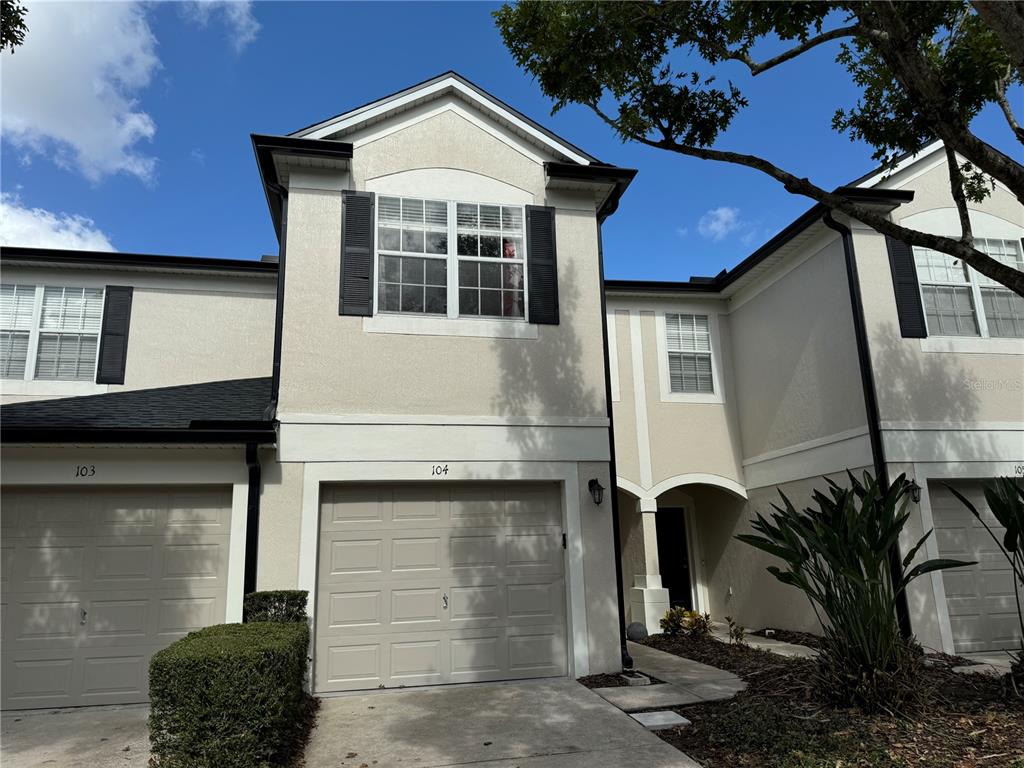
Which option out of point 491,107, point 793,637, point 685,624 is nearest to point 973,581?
point 793,637

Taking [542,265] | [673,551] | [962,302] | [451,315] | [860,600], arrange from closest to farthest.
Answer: [860,600] → [451,315] → [542,265] → [962,302] → [673,551]

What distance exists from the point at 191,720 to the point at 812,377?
33.3 feet

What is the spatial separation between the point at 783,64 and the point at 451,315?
4703mm

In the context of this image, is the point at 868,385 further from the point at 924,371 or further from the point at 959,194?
the point at 959,194

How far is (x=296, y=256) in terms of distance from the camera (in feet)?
29.4

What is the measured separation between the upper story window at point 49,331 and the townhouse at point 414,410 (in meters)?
0.04

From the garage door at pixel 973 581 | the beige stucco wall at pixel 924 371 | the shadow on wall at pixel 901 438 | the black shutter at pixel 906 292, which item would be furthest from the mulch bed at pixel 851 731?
the black shutter at pixel 906 292

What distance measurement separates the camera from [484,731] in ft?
21.6

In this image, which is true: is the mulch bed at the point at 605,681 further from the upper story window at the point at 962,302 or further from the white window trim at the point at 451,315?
the upper story window at the point at 962,302

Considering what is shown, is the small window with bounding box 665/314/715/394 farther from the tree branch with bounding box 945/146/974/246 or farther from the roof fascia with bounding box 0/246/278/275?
the roof fascia with bounding box 0/246/278/275

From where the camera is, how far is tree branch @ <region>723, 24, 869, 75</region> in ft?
20.7

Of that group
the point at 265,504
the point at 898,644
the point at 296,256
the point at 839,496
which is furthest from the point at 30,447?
the point at 898,644

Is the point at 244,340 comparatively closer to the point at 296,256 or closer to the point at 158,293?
the point at 158,293

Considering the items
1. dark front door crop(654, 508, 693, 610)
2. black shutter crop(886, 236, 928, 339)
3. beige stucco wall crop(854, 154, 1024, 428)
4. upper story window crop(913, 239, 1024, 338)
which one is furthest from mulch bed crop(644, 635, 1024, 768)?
dark front door crop(654, 508, 693, 610)
